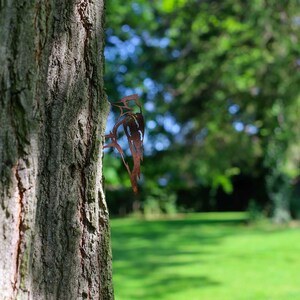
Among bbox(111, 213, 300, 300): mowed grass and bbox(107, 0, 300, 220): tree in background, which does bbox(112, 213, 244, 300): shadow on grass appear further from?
bbox(107, 0, 300, 220): tree in background

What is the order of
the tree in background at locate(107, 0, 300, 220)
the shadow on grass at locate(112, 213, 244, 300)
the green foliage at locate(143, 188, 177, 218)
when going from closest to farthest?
the shadow on grass at locate(112, 213, 244, 300) → the tree in background at locate(107, 0, 300, 220) → the green foliage at locate(143, 188, 177, 218)

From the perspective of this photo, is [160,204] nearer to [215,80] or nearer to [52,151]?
[215,80]

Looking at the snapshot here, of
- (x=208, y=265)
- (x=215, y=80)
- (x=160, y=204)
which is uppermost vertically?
(x=215, y=80)

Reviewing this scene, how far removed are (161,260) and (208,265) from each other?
3.35 ft

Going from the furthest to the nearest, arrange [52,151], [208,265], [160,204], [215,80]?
[160,204]
[215,80]
[208,265]
[52,151]

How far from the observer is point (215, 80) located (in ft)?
51.4

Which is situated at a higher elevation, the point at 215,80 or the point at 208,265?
→ the point at 215,80

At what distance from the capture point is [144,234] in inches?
653

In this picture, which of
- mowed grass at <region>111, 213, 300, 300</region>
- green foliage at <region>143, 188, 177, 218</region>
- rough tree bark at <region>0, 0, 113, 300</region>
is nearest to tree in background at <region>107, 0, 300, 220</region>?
mowed grass at <region>111, 213, 300, 300</region>

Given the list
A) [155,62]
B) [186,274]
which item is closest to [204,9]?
[155,62]

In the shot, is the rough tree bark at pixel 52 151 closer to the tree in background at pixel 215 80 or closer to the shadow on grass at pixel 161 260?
the shadow on grass at pixel 161 260

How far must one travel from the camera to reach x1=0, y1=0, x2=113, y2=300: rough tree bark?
1712mm

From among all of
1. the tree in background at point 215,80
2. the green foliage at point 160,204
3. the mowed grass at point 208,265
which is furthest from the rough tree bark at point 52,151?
the green foliage at point 160,204

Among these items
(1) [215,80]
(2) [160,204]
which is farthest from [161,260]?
(2) [160,204]
